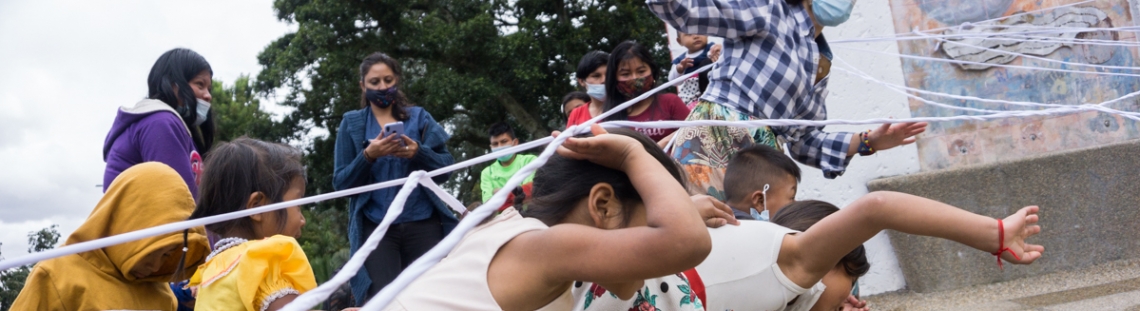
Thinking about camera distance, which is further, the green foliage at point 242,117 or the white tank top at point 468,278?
the green foliage at point 242,117

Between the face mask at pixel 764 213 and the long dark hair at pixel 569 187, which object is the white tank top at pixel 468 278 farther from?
the face mask at pixel 764 213

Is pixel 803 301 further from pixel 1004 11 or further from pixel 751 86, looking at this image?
pixel 1004 11

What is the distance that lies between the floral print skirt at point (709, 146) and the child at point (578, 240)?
1021mm

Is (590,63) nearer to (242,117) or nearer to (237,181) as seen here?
(237,181)

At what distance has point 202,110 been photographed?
337 centimetres

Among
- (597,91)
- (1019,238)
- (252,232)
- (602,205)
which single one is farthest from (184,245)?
(597,91)

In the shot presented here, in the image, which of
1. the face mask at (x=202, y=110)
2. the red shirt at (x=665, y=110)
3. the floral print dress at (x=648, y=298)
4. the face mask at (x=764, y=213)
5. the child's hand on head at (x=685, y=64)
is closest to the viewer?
the floral print dress at (x=648, y=298)

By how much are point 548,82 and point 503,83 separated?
2.32 ft

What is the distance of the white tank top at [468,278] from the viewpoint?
168 cm

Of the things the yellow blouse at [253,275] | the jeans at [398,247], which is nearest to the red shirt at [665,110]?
the jeans at [398,247]

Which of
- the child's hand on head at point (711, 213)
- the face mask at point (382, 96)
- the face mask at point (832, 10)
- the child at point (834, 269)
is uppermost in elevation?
the face mask at point (382, 96)

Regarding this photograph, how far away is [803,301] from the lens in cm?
234

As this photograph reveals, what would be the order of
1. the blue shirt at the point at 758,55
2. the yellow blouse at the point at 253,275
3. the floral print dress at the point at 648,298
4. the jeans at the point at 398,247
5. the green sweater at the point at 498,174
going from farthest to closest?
the green sweater at the point at 498,174, the jeans at the point at 398,247, the blue shirt at the point at 758,55, the yellow blouse at the point at 253,275, the floral print dress at the point at 648,298

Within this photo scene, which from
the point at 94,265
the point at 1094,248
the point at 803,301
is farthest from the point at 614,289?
the point at 1094,248
